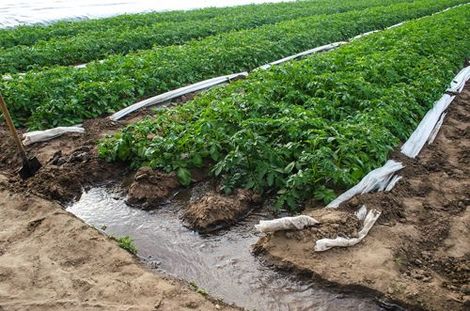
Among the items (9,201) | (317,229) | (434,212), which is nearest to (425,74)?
(434,212)

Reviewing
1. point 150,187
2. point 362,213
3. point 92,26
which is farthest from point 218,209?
point 92,26

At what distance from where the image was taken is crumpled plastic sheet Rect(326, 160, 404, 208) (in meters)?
4.98

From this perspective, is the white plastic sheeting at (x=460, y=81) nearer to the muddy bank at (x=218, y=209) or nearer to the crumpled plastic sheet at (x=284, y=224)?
the muddy bank at (x=218, y=209)

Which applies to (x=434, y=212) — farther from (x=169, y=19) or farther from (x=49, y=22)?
(x=49, y=22)

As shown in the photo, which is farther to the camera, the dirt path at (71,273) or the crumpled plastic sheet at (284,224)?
the crumpled plastic sheet at (284,224)

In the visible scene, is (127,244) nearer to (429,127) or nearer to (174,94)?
(174,94)

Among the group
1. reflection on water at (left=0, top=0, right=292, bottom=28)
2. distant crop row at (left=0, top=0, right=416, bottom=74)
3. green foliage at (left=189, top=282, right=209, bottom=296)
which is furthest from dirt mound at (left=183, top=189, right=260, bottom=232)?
reflection on water at (left=0, top=0, right=292, bottom=28)

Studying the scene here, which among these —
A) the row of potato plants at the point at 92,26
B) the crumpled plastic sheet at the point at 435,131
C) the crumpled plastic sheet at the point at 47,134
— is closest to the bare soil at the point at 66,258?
the crumpled plastic sheet at the point at 47,134

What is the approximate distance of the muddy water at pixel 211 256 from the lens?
377 cm

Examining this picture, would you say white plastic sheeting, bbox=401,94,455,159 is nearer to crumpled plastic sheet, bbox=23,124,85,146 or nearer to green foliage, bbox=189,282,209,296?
green foliage, bbox=189,282,209,296

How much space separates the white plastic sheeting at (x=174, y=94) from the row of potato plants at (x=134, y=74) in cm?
25

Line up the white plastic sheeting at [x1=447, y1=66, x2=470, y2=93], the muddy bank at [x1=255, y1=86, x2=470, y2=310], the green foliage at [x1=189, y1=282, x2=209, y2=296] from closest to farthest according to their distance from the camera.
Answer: the muddy bank at [x1=255, y1=86, x2=470, y2=310] < the green foliage at [x1=189, y1=282, x2=209, y2=296] < the white plastic sheeting at [x1=447, y1=66, x2=470, y2=93]

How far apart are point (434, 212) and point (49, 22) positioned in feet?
54.2

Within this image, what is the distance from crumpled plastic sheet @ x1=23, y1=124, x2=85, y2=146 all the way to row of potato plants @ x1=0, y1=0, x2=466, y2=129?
0.33m
